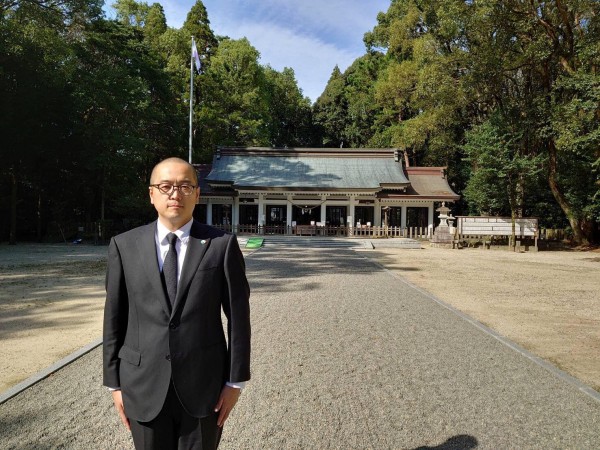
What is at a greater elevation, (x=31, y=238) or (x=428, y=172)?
(x=428, y=172)

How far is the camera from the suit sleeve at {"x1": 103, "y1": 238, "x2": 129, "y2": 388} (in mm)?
1794

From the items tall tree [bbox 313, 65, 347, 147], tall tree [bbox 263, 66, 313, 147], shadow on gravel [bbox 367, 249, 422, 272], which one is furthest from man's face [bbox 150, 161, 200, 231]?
tall tree [bbox 263, 66, 313, 147]

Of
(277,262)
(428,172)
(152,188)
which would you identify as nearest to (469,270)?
(277,262)

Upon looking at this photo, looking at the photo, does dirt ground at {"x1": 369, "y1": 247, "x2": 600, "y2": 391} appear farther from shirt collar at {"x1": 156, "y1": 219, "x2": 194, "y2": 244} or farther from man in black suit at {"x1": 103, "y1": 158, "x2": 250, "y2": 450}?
shirt collar at {"x1": 156, "y1": 219, "x2": 194, "y2": 244}

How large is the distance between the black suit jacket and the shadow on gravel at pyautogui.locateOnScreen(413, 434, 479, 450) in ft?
5.35

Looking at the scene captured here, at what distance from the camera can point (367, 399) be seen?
3.35 m

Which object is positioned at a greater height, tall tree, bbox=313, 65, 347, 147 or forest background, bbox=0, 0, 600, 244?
tall tree, bbox=313, 65, 347, 147

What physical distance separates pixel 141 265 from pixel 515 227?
69.1 feet

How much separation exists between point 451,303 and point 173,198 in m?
6.58

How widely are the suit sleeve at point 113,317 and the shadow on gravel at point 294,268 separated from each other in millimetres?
6549

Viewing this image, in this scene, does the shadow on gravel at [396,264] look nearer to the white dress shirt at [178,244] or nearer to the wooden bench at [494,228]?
the wooden bench at [494,228]

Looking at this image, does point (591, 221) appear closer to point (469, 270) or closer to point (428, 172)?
point (428, 172)

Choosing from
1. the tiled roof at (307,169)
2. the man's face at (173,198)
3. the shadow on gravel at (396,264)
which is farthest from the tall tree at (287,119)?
the man's face at (173,198)

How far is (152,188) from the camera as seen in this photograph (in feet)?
5.99
